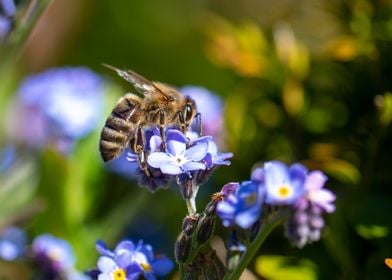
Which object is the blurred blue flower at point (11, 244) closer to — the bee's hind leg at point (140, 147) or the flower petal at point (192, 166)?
the bee's hind leg at point (140, 147)

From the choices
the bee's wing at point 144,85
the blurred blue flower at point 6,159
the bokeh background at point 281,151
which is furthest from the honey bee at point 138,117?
the blurred blue flower at point 6,159

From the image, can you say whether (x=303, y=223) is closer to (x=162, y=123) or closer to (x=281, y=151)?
(x=162, y=123)

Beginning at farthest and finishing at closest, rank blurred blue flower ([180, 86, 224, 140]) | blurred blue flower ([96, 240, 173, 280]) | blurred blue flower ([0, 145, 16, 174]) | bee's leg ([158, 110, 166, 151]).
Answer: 1. blurred blue flower ([0, 145, 16, 174])
2. blurred blue flower ([180, 86, 224, 140])
3. bee's leg ([158, 110, 166, 151])
4. blurred blue flower ([96, 240, 173, 280])

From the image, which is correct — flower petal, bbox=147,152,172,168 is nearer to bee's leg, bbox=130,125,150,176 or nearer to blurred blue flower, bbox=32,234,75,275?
bee's leg, bbox=130,125,150,176

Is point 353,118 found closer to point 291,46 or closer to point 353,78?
point 353,78

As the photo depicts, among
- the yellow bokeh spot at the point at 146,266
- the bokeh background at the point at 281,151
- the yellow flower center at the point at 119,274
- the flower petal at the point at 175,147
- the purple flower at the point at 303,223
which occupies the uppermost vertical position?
the flower petal at the point at 175,147

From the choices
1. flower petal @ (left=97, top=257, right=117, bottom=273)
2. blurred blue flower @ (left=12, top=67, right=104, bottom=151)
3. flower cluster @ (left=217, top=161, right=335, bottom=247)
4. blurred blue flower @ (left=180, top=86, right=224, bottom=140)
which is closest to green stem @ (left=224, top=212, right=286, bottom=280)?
flower cluster @ (left=217, top=161, right=335, bottom=247)
